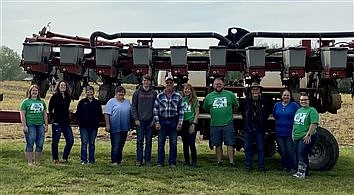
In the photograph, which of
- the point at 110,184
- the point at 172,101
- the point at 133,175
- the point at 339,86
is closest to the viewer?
the point at 110,184

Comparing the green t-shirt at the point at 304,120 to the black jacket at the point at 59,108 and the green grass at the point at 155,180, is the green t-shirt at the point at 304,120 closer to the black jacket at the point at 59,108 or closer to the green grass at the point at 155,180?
the green grass at the point at 155,180

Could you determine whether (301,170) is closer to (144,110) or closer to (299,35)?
(299,35)

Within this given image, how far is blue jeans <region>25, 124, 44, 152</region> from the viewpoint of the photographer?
9.35 metres

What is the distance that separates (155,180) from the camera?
8.18 meters

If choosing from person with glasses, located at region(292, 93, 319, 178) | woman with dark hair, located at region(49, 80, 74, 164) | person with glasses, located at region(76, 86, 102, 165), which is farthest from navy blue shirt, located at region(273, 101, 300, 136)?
woman with dark hair, located at region(49, 80, 74, 164)

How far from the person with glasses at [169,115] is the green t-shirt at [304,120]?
1.96m

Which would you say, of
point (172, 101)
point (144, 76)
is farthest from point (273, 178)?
point (144, 76)

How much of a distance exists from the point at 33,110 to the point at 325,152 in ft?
17.1

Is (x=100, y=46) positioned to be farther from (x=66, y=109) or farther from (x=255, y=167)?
(x=255, y=167)

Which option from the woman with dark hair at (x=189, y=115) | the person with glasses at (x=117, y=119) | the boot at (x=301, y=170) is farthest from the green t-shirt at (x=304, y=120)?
the person with glasses at (x=117, y=119)

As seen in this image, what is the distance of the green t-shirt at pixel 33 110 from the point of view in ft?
30.5

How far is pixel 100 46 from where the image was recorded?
991 centimetres

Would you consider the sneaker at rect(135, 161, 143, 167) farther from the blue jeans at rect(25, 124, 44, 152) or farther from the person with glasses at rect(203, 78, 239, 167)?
the blue jeans at rect(25, 124, 44, 152)

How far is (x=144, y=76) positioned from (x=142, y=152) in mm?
1358
